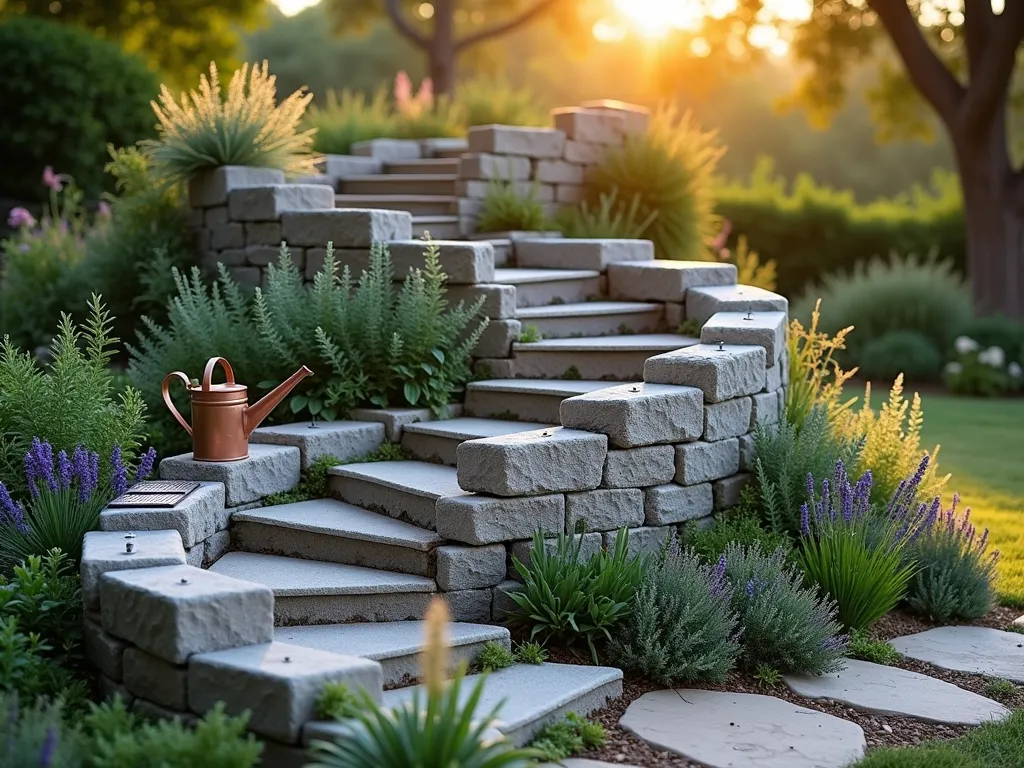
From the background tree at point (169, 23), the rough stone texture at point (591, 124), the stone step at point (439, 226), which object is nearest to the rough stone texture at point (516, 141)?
the rough stone texture at point (591, 124)

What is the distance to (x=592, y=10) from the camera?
778 inches

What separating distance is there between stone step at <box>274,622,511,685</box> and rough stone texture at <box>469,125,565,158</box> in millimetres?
4986

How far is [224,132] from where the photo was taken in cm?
668

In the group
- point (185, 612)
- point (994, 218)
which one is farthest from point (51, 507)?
point (994, 218)

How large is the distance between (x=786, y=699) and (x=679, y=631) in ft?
1.54

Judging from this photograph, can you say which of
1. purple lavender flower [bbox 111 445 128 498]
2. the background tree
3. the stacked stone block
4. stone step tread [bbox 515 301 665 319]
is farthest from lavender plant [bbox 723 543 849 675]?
the background tree

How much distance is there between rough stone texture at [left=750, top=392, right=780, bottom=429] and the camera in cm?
532

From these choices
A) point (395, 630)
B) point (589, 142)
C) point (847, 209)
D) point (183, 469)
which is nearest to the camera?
point (395, 630)

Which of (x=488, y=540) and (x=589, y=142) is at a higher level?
(x=589, y=142)

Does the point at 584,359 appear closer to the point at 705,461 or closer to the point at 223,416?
the point at 705,461

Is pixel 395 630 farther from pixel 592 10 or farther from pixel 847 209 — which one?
pixel 592 10

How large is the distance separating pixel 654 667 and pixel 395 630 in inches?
37.8

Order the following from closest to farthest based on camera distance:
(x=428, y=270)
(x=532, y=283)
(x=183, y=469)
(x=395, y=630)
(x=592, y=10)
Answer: (x=395, y=630), (x=183, y=469), (x=428, y=270), (x=532, y=283), (x=592, y=10)

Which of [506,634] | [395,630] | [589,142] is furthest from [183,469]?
[589,142]
